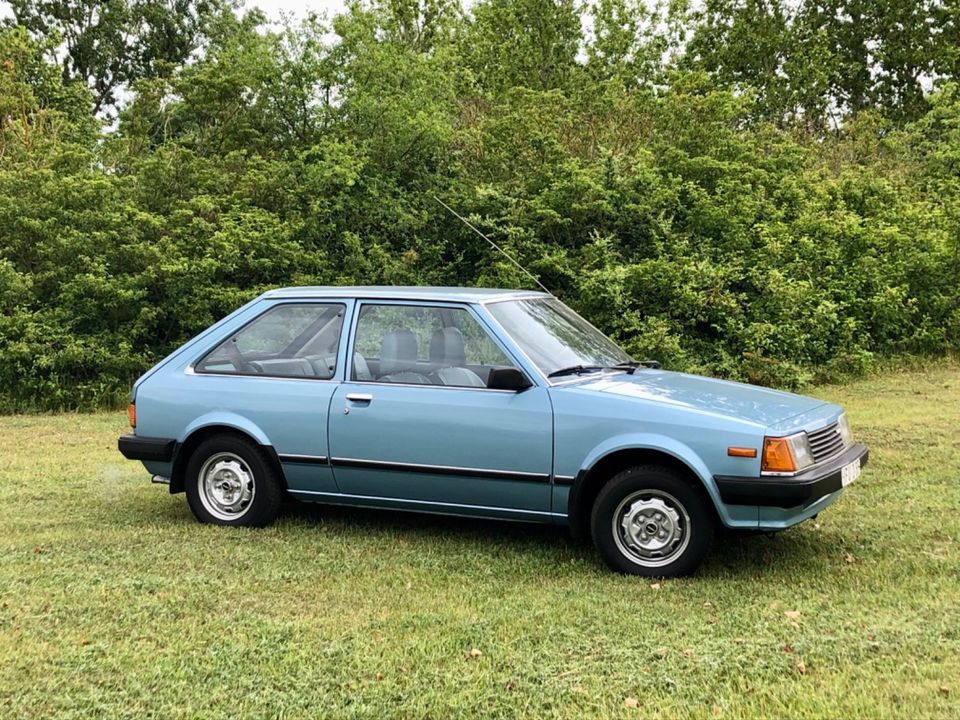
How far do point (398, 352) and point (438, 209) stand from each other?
1084 centimetres

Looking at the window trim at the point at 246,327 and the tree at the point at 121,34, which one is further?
the tree at the point at 121,34

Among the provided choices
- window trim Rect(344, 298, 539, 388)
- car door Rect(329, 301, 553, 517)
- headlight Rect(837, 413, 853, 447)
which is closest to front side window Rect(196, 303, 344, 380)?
window trim Rect(344, 298, 539, 388)

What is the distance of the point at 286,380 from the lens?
238 inches

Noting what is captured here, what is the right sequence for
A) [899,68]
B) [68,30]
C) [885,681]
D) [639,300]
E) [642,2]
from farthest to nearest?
[68,30], [899,68], [642,2], [639,300], [885,681]

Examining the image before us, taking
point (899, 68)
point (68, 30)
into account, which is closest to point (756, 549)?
point (899, 68)

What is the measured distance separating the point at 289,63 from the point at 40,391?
23.6 ft

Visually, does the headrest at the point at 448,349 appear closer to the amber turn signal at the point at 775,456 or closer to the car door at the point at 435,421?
the car door at the point at 435,421

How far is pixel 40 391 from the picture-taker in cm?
1295

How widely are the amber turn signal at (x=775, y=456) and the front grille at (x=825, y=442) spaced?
1.05 feet

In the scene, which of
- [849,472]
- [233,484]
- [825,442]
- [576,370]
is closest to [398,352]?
[576,370]

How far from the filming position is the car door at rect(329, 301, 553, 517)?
529cm

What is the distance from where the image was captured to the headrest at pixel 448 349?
5719 mm

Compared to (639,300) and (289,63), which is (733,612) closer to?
(639,300)

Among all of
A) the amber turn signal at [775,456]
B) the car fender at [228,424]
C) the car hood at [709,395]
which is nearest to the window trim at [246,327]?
the car fender at [228,424]
